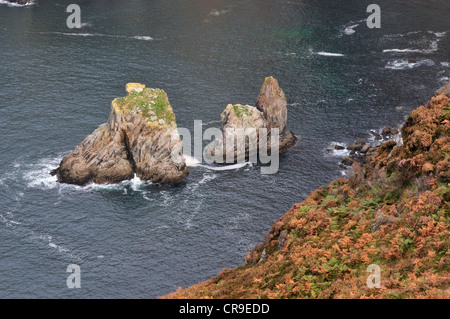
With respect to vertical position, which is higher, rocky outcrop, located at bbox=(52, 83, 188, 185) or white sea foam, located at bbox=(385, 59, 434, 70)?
white sea foam, located at bbox=(385, 59, 434, 70)

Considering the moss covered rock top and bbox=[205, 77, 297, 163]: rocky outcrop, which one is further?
bbox=[205, 77, 297, 163]: rocky outcrop

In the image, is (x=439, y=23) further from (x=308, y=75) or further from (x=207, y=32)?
(x=207, y=32)

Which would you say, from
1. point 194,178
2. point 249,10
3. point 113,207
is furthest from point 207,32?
point 113,207

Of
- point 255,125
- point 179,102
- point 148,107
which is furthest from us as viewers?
point 179,102

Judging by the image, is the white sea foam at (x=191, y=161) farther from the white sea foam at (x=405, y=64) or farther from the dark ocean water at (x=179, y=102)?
the white sea foam at (x=405, y=64)

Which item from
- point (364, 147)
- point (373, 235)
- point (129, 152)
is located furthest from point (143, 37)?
point (373, 235)

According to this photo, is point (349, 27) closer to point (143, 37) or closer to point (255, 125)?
point (143, 37)

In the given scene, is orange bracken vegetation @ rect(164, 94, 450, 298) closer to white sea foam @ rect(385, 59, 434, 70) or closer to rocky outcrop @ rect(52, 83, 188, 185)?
rocky outcrop @ rect(52, 83, 188, 185)

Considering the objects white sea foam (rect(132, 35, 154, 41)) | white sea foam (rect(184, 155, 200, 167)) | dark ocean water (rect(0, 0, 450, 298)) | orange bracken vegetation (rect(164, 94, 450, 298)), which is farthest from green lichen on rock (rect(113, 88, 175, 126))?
white sea foam (rect(132, 35, 154, 41))
